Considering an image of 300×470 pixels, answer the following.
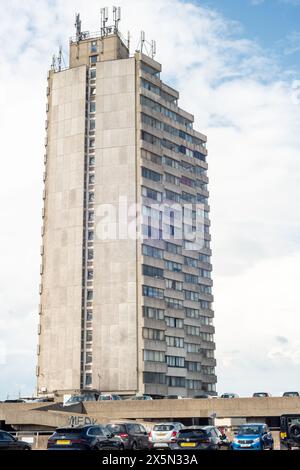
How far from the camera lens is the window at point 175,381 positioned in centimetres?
11631

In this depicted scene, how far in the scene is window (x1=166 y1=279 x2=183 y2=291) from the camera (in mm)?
122750

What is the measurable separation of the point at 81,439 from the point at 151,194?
299 ft

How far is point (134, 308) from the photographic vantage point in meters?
111

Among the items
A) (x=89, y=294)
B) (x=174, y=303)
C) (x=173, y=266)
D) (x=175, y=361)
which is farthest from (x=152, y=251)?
(x=175, y=361)

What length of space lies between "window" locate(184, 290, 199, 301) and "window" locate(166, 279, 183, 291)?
14.7 feet

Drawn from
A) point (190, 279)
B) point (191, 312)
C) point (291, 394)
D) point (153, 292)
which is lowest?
point (291, 394)

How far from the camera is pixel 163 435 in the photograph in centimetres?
3800

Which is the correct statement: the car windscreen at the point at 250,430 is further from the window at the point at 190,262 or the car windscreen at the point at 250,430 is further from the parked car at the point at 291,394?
the window at the point at 190,262

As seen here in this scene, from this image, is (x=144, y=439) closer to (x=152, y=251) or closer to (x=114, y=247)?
(x=114, y=247)

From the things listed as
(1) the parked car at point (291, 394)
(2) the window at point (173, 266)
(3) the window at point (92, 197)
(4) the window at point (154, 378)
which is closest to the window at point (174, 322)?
(2) the window at point (173, 266)

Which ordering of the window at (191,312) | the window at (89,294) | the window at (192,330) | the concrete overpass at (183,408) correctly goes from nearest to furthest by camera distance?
1. the concrete overpass at (183,408)
2. the window at (89,294)
3. the window at (192,330)
4. the window at (191,312)

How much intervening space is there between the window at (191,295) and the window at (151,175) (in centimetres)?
2446
